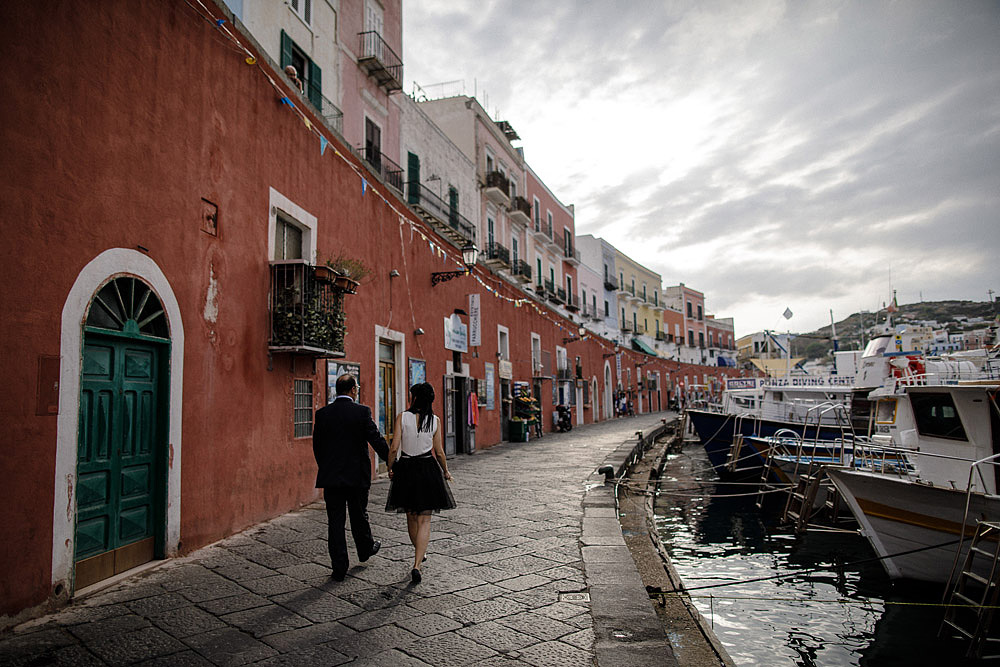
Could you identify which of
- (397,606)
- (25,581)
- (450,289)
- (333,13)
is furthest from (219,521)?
(333,13)

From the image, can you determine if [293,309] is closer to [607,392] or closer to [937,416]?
[937,416]

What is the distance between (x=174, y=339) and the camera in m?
4.96

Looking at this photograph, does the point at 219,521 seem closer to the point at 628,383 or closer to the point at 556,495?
the point at 556,495

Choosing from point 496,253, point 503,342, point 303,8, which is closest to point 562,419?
point 503,342

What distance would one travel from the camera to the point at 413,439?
14.6 feet

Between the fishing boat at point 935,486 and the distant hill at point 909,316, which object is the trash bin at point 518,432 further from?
the distant hill at point 909,316

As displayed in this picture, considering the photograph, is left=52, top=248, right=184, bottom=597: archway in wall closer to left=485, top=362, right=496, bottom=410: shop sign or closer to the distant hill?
left=485, top=362, right=496, bottom=410: shop sign

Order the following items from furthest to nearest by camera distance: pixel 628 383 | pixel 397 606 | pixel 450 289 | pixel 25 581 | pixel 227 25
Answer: pixel 628 383, pixel 450 289, pixel 227 25, pixel 397 606, pixel 25 581

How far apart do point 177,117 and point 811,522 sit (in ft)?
33.6

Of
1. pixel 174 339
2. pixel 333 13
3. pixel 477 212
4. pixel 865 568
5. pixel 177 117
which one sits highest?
pixel 333 13

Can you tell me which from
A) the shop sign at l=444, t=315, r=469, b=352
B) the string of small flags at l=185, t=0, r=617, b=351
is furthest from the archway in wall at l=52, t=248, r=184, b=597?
the shop sign at l=444, t=315, r=469, b=352

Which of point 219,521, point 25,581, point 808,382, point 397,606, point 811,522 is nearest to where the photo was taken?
point 25,581

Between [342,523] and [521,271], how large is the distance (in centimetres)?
2150

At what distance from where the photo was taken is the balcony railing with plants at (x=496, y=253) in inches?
911
